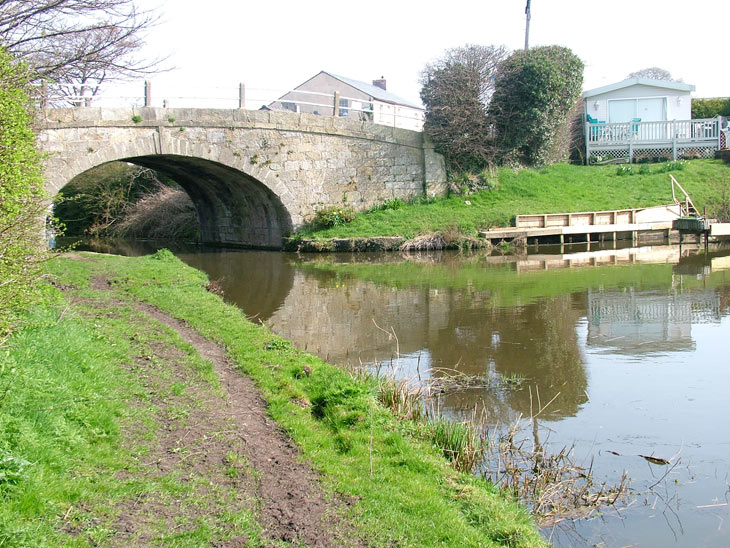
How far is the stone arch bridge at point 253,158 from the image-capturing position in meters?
18.2

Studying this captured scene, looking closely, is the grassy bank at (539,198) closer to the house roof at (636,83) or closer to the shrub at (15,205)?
the house roof at (636,83)

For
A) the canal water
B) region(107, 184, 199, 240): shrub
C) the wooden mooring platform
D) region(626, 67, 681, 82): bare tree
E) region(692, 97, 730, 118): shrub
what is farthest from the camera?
region(626, 67, 681, 82): bare tree

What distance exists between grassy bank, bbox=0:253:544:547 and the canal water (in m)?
0.87

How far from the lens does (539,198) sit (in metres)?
24.0

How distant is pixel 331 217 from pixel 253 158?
11.2 ft

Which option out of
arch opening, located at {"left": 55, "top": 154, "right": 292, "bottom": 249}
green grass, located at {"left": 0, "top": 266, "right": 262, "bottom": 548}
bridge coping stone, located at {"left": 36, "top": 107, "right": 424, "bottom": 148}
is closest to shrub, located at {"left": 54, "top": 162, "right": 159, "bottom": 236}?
arch opening, located at {"left": 55, "top": 154, "right": 292, "bottom": 249}

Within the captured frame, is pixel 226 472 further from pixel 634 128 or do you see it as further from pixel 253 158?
pixel 634 128

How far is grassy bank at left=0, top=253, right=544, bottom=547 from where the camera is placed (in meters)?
3.45

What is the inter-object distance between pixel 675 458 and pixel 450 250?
53.6 ft

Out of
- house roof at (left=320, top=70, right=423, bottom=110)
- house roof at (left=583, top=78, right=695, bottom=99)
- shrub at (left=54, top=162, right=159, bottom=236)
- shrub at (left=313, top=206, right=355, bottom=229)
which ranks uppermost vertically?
house roof at (left=320, top=70, right=423, bottom=110)

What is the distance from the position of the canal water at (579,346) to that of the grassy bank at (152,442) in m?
0.87

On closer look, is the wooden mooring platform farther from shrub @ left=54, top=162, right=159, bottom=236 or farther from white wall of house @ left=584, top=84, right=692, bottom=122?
shrub @ left=54, top=162, right=159, bottom=236

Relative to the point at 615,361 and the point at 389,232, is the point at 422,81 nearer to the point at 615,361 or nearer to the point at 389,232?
the point at 389,232

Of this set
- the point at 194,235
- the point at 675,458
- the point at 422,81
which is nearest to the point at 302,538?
the point at 675,458
